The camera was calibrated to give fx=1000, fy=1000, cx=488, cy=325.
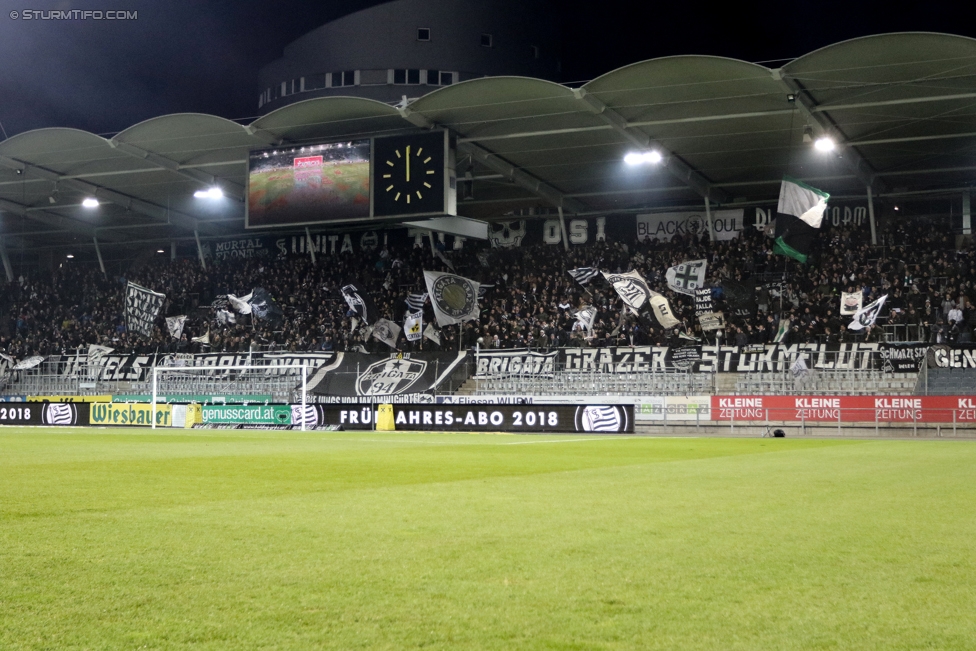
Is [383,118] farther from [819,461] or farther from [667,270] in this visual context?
[819,461]

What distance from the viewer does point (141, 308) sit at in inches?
2044

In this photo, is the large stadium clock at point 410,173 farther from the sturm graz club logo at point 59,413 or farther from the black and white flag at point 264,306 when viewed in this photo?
the black and white flag at point 264,306

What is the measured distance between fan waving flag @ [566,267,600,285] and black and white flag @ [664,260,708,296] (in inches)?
135

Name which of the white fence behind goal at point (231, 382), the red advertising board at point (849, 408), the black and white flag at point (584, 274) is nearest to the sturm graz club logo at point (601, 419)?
the red advertising board at point (849, 408)

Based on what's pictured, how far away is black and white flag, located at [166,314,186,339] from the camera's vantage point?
50.4 m

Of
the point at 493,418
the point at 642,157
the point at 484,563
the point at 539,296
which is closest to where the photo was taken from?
the point at 484,563

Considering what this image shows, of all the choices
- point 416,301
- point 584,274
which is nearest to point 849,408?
point 584,274

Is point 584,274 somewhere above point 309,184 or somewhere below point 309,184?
below

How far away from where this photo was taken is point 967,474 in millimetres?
14406

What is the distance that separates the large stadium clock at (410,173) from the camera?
34438 mm

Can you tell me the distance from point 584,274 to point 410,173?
13103 millimetres

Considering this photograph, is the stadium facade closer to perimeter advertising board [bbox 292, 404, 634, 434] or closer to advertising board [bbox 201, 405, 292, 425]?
advertising board [bbox 201, 405, 292, 425]

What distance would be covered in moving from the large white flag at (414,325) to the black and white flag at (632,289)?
8774mm

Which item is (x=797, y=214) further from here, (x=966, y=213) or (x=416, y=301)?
(x=416, y=301)
